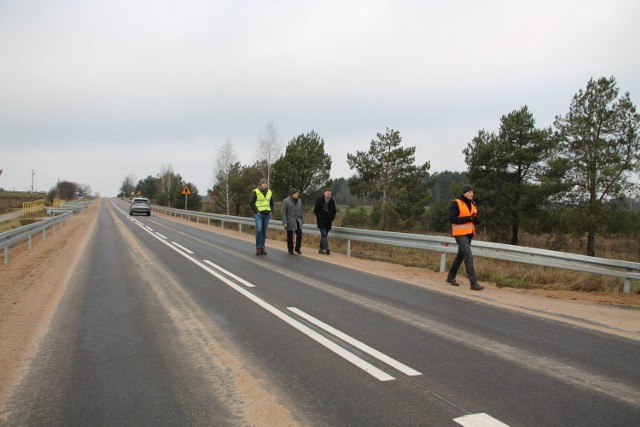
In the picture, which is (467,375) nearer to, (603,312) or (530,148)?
(603,312)

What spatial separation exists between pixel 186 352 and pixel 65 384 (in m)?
1.02

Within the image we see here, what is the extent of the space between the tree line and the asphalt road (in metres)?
26.5

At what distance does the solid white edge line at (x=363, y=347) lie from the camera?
358 cm

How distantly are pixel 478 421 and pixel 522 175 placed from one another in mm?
32553

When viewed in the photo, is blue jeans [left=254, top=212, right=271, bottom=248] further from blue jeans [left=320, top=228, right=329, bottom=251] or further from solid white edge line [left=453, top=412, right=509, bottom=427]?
solid white edge line [left=453, top=412, right=509, bottom=427]

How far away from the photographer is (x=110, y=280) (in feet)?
25.4

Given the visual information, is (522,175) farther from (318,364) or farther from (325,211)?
(318,364)

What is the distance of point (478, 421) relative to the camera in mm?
2721

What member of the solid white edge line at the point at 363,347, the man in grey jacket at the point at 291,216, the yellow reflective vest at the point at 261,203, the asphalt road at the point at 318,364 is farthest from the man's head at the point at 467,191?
the yellow reflective vest at the point at 261,203

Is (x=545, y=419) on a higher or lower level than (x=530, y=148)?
lower

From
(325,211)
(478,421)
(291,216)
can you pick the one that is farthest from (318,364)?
(291,216)

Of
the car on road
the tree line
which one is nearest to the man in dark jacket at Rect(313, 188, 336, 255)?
the tree line

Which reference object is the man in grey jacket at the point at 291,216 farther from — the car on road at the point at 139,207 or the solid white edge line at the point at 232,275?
the car on road at the point at 139,207

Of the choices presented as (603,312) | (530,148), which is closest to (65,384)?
(603,312)
